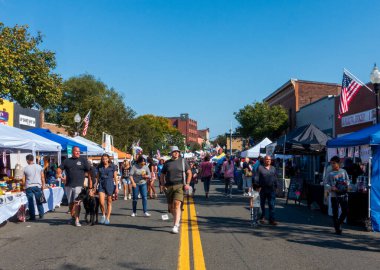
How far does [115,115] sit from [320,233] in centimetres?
4158

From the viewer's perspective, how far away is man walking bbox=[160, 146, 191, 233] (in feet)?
30.5

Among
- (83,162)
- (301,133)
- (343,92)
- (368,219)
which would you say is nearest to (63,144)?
(83,162)

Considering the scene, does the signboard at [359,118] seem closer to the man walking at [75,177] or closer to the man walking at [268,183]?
the man walking at [268,183]

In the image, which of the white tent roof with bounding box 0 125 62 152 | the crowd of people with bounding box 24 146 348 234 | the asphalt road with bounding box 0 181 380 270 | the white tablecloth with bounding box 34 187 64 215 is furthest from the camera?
the white tablecloth with bounding box 34 187 64 215

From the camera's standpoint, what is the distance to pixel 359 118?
990 inches

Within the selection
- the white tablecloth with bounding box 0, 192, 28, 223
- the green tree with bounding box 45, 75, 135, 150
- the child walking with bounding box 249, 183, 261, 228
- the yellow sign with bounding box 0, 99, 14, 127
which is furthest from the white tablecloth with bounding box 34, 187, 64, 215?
the green tree with bounding box 45, 75, 135, 150

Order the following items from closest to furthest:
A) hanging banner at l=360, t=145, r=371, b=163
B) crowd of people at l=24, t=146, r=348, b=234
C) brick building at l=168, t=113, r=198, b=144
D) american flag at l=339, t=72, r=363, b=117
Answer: crowd of people at l=24, t=146, r=348, b=234 → hanging banner at l=360, t=145, r=371, b=163 → american flag at l=339, t=72, r=363, b=117 → brick building at l=168, t=113, r=198, b=144

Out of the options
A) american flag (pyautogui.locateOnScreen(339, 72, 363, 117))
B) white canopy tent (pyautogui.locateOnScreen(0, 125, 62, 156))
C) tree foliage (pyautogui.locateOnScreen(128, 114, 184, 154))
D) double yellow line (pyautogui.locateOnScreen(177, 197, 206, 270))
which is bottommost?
double yellow line (pyautogui.locateOnScreen(177, 197, 206, 270))

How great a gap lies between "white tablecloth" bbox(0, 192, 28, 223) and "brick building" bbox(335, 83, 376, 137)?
1839cm

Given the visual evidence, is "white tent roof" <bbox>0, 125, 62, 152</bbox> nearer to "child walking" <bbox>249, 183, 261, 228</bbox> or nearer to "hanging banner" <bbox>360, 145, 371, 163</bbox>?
"child walking" <bbox>249, 183, 261, 228</bbox>

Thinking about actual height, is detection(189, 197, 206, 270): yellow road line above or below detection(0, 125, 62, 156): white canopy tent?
below

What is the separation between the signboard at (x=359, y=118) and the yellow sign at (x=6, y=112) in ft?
61.2

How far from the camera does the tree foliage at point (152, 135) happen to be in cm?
5959

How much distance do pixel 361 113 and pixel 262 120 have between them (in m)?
17.4
